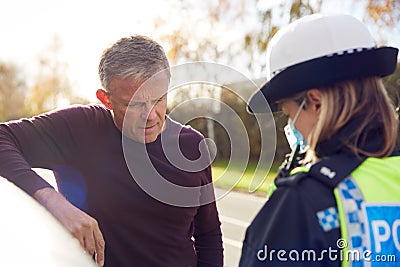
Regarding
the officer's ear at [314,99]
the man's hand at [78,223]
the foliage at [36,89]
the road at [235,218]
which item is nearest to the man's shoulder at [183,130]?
the man's hand at [78,223]

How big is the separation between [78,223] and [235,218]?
357 inches

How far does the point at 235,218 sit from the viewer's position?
10578 mm

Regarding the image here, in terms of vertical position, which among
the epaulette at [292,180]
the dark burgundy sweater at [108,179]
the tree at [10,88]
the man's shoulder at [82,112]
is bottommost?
the tree at [10,88]

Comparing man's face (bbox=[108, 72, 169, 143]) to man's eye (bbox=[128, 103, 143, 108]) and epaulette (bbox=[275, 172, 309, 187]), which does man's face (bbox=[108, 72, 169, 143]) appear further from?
epaulette (bbox=[275, 172, 309, 187])

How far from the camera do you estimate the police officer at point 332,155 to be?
49.2 inches

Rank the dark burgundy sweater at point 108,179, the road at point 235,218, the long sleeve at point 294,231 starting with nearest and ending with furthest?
the long sleeve at point 294,231
the dark burgundy sweater at point 108,179
the road at point 235,218

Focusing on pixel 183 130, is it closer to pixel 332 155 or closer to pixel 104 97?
pixel 104 97

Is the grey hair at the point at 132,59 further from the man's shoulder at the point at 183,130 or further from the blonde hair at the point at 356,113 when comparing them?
the blonde hair at the point at 356,113

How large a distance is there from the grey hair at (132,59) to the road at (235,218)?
4563 millimetres

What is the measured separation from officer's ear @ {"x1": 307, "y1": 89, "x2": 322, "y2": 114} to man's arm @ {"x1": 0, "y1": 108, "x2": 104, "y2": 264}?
28.0 inches

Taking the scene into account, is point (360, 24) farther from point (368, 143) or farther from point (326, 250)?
point (326, 250)

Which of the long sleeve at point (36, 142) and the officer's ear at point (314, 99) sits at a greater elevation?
the officer's ear at point (314, 99)

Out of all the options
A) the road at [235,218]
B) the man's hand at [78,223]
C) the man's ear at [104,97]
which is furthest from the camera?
the road at [235,218]

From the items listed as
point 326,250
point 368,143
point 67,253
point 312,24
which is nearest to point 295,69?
point 312,24
